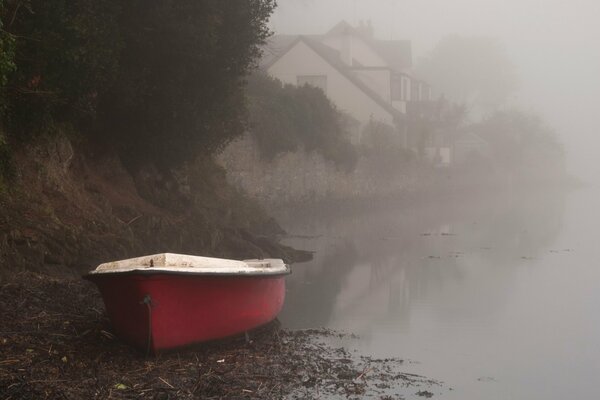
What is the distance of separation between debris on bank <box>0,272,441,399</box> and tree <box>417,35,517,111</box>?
93.3 metres

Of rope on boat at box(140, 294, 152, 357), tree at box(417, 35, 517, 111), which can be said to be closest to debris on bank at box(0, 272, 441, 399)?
rope on boat at box(140, 294, 152, 357)

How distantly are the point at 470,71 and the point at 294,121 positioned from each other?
71384mm

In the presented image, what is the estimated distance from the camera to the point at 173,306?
10656 mm

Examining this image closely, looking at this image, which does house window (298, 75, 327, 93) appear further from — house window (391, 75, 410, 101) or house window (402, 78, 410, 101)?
house window (402, 78, 410, 101)

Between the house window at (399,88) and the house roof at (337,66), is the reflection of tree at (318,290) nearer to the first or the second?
the house roof at (337,66)

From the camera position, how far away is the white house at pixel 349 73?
5088cm

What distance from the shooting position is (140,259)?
37.2 ft

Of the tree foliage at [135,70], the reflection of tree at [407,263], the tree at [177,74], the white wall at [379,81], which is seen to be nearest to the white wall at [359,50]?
the white wall at [379,81]

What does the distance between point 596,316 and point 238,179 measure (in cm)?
1800

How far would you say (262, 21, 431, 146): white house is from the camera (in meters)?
50.9

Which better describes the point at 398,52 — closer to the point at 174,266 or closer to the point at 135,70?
the point at 135,70

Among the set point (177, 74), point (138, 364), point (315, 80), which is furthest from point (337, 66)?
point (138, 364)

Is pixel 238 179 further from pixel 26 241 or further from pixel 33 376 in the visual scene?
pixel 33 376

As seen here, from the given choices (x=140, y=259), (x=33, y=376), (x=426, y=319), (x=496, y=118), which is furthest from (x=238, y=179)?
(x=496, y=118)
